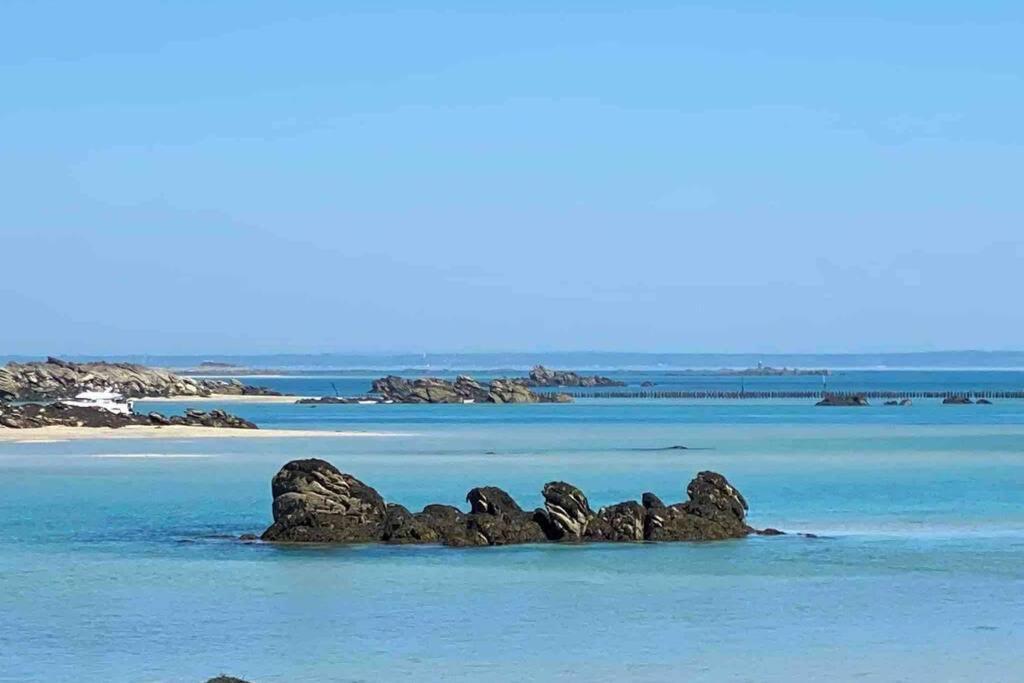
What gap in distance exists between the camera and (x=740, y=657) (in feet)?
73.9

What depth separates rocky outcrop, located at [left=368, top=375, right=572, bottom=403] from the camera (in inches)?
5787

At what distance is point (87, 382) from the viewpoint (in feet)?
474

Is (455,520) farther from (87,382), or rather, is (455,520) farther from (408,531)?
(87,382)

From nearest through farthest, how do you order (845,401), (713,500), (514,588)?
(514,588)
(713,500)
(845,401)

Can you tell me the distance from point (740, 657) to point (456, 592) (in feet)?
21.5

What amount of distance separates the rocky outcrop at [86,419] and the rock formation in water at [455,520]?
44.9 meters

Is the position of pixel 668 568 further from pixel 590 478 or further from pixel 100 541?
pixel 590 478

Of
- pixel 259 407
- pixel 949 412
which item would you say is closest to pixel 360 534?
pixel 949 412

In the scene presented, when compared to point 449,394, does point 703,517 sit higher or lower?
lower

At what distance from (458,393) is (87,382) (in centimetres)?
2837

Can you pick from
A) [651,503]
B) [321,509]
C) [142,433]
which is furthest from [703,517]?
[142,433]

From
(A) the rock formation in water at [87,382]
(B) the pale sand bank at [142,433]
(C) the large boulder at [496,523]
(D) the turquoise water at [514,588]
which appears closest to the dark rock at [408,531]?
(C) the large boulder at [496,523]

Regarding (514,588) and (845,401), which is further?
(845,401)

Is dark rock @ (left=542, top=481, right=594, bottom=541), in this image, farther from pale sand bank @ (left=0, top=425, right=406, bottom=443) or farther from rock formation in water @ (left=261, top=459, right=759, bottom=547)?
pale sand bank @ (left=0, top=425, right=406, bottom=443)
